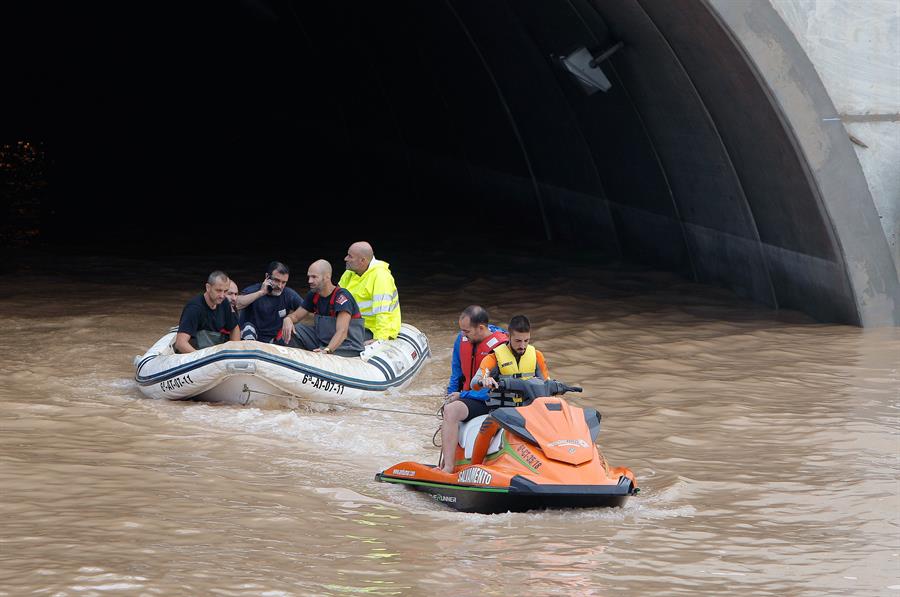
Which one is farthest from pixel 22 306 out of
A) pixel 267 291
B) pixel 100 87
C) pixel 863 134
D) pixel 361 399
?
pixel 100 87

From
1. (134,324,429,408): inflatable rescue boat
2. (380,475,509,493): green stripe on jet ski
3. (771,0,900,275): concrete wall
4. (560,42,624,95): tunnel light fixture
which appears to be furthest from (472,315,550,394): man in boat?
(560,42,624,95): tunnel light fixture

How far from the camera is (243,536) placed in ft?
22.2

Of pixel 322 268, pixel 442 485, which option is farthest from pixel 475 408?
pixel 322 268

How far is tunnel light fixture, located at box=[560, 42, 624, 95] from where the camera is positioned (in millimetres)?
15086

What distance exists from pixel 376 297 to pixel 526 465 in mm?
4378

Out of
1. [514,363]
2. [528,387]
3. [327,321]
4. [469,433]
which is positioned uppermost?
[327,321]

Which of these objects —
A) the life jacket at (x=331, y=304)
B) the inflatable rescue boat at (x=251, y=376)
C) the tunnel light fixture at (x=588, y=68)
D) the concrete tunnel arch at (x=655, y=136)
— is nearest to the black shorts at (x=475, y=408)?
the inflatable rescue boat at (x=251, y=376)

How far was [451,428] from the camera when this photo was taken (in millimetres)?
8336

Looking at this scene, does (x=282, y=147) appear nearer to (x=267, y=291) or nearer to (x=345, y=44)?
(x=345, y=44)

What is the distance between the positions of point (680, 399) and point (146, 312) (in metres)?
6.50

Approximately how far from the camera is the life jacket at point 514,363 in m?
8.50

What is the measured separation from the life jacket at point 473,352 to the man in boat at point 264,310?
10.9ft

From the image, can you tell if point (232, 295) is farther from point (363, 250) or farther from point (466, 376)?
point (466, 376)

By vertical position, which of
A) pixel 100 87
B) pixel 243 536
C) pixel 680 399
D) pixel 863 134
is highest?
pixel 100 87
